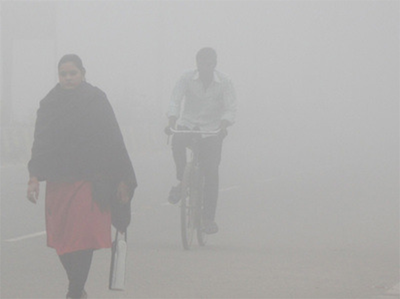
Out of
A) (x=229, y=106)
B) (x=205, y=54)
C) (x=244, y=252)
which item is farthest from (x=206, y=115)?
(x=244, y=252)

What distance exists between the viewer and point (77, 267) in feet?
23.2

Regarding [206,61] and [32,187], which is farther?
[206,61]

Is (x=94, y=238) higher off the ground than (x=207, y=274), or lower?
higher

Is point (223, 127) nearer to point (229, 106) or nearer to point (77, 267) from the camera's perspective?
point (229, 106)

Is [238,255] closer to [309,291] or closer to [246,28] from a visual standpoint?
[309,291]

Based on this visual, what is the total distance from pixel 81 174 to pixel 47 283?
2.35 m

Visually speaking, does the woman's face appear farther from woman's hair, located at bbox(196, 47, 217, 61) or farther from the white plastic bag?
woman's hair, located at bbox(196, 47, 217, 61)

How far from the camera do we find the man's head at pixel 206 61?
11.2m

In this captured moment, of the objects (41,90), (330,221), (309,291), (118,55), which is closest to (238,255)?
(309,291)

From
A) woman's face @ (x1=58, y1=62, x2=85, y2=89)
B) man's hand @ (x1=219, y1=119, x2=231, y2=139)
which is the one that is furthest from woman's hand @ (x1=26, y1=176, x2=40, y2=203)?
man's hand @ (x1=219, y1=119, x2=231, y2=139)

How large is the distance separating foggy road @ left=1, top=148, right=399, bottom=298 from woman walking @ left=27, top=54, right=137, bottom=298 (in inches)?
64.1

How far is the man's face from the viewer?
11250 millimetres

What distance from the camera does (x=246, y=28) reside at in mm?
96875

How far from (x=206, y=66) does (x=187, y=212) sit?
131cm
